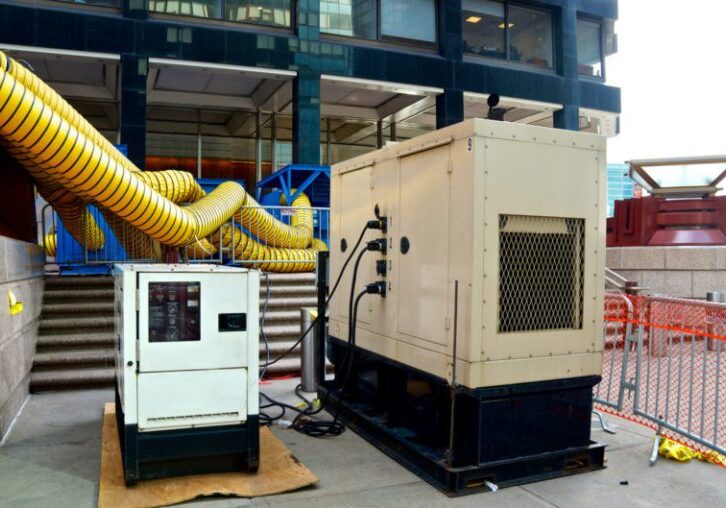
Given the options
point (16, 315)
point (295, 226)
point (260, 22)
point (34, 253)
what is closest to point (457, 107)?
point (260, 22)

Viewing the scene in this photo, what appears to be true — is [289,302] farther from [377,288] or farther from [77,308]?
[377,288]

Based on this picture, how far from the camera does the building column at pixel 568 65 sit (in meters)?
20.3

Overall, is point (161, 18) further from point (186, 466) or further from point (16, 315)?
point (186, 466)

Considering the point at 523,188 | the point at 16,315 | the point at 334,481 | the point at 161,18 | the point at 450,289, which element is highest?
→ the point at 161,18

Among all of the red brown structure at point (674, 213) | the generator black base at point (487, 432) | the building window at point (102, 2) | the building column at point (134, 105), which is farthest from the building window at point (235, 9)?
the generator black base at point (487, 432)

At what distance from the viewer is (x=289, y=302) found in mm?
9734

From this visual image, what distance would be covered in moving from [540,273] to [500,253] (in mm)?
440

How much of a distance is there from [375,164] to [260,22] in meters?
12.5

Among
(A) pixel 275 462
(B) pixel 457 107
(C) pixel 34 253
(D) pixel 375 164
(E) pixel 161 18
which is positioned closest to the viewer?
(A) pixel 275 462

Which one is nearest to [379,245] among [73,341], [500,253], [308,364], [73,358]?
[500,253]

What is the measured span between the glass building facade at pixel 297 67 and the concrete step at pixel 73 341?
8.21 m

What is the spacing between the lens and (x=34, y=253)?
8055mm

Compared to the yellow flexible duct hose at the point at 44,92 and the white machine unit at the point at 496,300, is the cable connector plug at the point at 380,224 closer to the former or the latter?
the white machine unit at the point at 496,300

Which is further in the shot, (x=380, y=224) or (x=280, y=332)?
(x=280, y=332)
